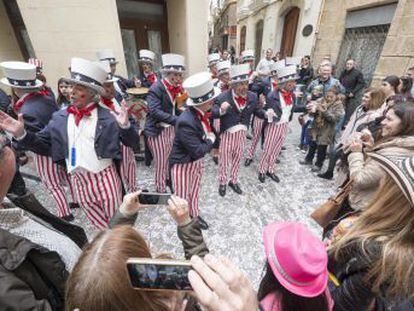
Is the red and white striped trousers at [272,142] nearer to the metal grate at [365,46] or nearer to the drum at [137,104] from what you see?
the drum at [137,104]

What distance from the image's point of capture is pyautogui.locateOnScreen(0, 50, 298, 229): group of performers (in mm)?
2184

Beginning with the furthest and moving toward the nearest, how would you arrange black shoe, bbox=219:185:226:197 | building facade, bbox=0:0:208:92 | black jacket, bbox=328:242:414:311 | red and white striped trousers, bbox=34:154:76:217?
1. building facade, bbox=0:0:208:92
2. black shoe, bbox=219:185:226:197
3. red and white striped trousers, bbox=34:154:76:217
4. black jacket, bbox=328:242:414:311

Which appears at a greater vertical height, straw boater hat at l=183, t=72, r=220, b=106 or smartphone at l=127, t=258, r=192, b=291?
straw boater hat at l=183, t=72, r=220, b=106

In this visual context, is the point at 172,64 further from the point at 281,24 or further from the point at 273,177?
the point at 281,24

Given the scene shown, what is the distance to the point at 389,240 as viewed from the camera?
3.66 feet

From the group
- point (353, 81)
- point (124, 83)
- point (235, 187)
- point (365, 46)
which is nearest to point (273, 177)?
point (235, 187)

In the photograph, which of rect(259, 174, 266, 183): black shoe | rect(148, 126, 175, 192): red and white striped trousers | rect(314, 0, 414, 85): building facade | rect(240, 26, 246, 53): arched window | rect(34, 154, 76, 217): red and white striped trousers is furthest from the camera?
rect(240, 26, 246, 53): arched window

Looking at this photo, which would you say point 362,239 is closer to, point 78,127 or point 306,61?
point 78,127

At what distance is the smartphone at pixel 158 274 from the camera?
28.1 inches

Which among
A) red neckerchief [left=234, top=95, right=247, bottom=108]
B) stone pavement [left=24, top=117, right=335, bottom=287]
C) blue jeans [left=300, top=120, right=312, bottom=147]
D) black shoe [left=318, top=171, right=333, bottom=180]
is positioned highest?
red neckerchief [left=234, top=95, right=247, bottom=108]

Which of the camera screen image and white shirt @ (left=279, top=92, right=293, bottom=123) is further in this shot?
white shirt @ (left=279, top=92, right=293, bottom=123)

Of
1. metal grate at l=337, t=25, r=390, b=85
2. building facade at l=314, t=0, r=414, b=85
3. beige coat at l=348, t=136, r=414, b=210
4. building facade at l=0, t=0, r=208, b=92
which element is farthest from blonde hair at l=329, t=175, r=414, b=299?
metal grate at l=337, t=25, r=390, b=85

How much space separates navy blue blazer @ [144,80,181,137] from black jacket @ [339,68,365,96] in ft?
18.0

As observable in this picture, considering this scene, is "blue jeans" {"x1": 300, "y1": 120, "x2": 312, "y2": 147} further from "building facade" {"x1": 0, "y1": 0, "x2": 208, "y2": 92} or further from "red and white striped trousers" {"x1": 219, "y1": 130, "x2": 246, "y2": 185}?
"building facade" {"x1": 0, "y1": 0, "x2": 208, "y2": 92}
